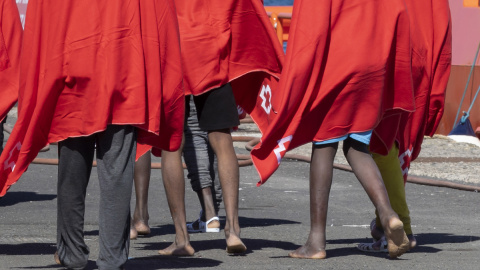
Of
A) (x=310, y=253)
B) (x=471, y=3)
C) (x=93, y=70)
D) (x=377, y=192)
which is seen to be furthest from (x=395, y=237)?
(x=471, y=3)

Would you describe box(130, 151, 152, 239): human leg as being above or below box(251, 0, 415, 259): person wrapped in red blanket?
below

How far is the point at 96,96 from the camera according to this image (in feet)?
17.5

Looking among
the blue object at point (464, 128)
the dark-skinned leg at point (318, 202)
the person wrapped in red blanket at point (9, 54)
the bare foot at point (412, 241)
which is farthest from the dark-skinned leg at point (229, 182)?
the blue object at point (464, 128)

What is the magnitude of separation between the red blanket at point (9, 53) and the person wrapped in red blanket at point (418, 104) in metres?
2.04

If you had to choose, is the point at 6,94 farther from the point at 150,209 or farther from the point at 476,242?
the point at 476,242

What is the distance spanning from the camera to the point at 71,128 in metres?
5.42

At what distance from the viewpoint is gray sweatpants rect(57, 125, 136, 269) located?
17.6 feet

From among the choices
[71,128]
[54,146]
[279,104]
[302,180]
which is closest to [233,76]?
[279,104]

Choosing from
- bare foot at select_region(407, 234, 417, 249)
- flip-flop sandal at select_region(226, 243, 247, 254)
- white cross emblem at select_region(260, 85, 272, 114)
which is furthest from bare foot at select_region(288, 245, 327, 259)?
white cross emblem at select_region(260, 85, 272, 114)

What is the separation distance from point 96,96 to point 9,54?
1.62 meters

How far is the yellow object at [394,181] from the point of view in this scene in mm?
6566

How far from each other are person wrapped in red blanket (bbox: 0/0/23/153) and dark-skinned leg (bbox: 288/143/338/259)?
1746mm

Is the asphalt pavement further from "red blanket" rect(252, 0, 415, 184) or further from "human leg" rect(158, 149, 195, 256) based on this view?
"red blanket" rect(252, 0, 415, 184)

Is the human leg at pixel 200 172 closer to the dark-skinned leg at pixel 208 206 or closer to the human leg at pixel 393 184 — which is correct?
the dark-skinned leg at pixel 208 206
